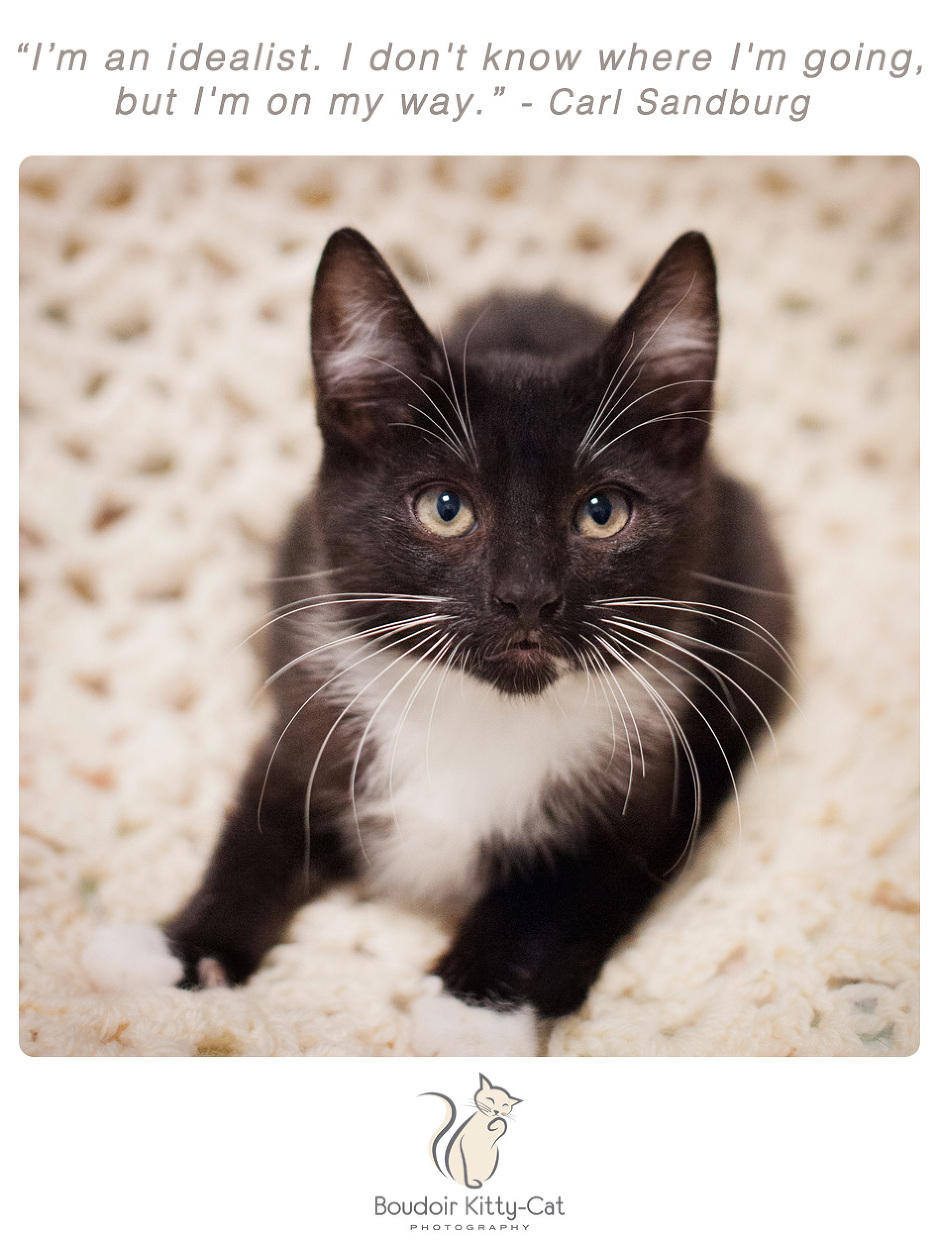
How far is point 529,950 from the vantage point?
105cm

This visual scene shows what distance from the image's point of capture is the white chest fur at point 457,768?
→ 1.08 meters

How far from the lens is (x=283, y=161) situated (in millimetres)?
1065

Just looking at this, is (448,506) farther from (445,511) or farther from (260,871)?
(260,871)

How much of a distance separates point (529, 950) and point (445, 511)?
48 cm

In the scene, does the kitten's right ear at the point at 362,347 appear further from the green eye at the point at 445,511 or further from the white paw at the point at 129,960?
the white paw at the point at 129,960

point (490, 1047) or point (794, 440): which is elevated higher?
point (794, 440)

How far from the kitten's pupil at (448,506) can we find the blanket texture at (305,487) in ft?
0.68

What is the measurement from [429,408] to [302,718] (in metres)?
0.38

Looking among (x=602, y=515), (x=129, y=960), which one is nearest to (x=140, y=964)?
(x=129, y=960)

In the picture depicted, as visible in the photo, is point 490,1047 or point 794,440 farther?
point 794,440

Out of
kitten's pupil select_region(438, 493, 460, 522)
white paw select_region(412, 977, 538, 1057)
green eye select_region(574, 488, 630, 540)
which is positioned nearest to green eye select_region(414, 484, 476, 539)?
kitten's pupil select_region(438, 493, 460, 522)

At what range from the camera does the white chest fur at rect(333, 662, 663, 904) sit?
108 centimetres
